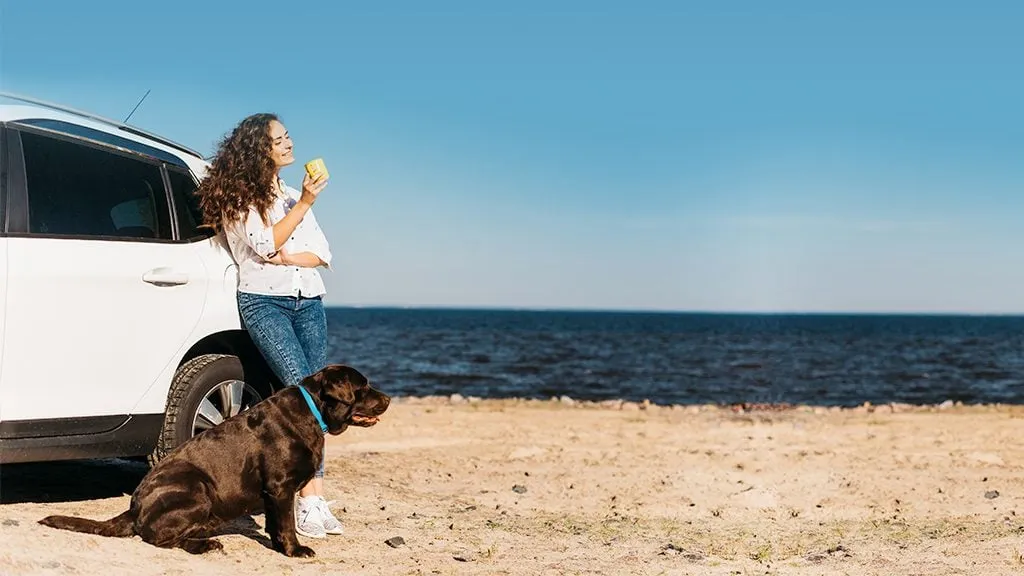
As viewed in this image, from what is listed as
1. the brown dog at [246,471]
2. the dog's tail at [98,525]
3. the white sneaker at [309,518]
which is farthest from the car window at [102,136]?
the white sneaker at [309,518]

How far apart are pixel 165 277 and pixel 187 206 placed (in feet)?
1.98

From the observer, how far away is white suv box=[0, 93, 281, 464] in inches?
183

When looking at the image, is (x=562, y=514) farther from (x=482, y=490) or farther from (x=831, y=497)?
(x=831, y=497)

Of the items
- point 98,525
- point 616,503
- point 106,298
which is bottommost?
point 616,503

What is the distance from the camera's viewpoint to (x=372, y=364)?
121 ft

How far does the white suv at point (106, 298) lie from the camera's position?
465 cm

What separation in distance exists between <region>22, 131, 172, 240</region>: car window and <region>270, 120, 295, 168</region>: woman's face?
67 centimetres

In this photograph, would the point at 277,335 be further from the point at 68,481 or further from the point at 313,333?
the point at 68,481

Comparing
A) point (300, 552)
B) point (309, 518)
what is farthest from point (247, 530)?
point (300, 552)

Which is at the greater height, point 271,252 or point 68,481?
point 271,252

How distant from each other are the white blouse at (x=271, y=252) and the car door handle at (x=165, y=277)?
0.37 meters

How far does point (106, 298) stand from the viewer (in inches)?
194

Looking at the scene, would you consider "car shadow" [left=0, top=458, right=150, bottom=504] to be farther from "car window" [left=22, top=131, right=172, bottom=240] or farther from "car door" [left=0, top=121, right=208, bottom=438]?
"car window" [left=22, top=131, right=172, bottom=240]

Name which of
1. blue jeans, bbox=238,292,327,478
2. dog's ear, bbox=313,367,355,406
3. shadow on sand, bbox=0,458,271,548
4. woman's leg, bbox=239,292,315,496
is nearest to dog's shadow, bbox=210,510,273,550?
shadow on sand, bbox=0,458,271,548
